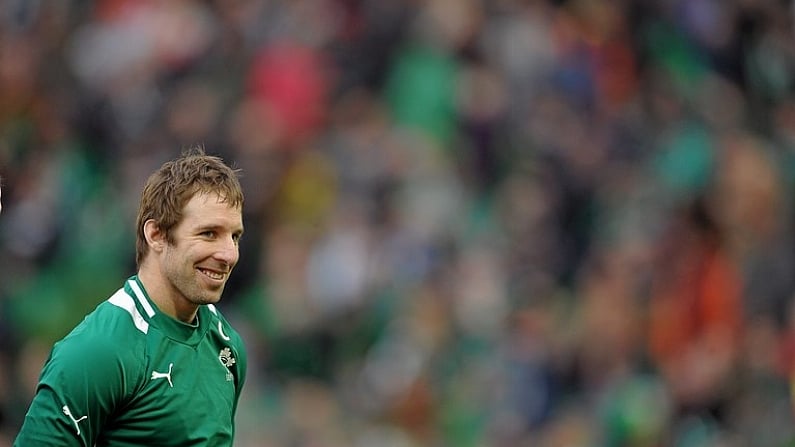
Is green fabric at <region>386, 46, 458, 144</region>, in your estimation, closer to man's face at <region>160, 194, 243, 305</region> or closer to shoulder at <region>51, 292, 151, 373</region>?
man's face at <region>160, 194, 243, 305</region>

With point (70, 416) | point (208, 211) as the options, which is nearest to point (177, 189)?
point (208, 211)

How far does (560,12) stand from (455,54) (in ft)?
3.29

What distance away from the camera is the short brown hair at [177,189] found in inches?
171

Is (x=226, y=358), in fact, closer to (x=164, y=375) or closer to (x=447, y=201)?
(x=164, y=375)

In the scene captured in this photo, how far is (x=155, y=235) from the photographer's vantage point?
14.3 feet

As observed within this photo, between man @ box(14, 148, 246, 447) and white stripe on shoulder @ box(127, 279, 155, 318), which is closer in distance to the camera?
man @ box(14, 148, 246, 447)

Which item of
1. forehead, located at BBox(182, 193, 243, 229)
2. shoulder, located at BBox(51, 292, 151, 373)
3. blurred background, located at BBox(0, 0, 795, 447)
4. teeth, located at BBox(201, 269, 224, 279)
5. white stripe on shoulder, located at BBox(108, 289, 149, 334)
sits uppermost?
blurred background, located at BBox(0, 0, 795, 447)

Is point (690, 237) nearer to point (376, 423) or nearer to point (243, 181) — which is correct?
point (376, 423)

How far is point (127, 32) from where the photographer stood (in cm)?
1180

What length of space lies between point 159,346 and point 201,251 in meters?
0.29

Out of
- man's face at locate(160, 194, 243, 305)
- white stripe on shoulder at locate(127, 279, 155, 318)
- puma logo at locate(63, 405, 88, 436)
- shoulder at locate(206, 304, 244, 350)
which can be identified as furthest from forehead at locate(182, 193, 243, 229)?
puma logo at locate(63, 405, 88, 436)

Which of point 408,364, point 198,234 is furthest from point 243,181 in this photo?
point 198,234

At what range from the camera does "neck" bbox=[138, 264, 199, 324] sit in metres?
4.39

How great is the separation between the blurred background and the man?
4.66m
